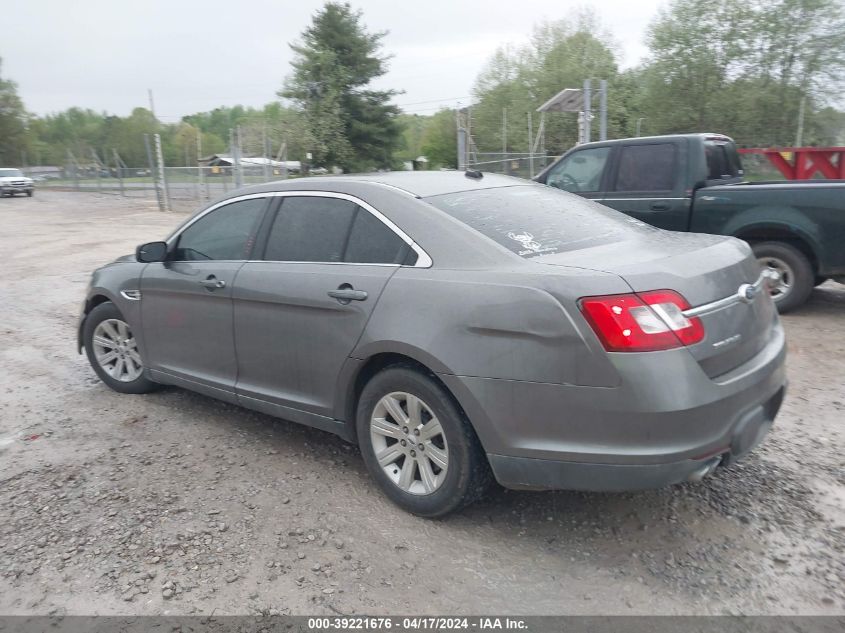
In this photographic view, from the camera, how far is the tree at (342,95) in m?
37.6

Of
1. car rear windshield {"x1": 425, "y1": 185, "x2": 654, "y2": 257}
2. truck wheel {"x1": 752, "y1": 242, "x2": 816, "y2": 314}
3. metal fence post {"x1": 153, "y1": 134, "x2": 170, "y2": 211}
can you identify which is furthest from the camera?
metal fence post {"x1": 153, "y1": 134, "x2": 170, "y2": 211}

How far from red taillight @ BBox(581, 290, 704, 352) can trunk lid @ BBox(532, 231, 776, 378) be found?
0.19 feet

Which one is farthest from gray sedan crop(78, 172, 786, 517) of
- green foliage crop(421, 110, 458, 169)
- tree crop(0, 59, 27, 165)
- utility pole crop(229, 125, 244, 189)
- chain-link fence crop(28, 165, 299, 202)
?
tree crop(0, 59, 27, 165)

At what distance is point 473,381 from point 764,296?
1.56 metres

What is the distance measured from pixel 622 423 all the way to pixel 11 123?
69947 mm

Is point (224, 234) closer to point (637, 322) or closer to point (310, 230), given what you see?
point (310, 230)

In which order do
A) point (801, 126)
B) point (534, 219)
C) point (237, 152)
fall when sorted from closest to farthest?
1. point (534, 219)
2. point (237, 152)
3. point (801, 126)

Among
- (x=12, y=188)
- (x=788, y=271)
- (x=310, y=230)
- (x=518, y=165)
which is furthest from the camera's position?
(x=12, y=188)

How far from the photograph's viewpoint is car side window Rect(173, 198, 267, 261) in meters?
4.27

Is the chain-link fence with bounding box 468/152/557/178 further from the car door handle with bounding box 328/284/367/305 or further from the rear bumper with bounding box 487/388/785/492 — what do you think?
the rear bumper with bounding box 487/388/785/492

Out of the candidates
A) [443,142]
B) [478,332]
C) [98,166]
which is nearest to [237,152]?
A: [478,332]

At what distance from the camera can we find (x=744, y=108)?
3014cm

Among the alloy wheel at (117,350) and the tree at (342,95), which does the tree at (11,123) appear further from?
the alloy wheel at (117,350)

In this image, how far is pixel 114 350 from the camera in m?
5.29
